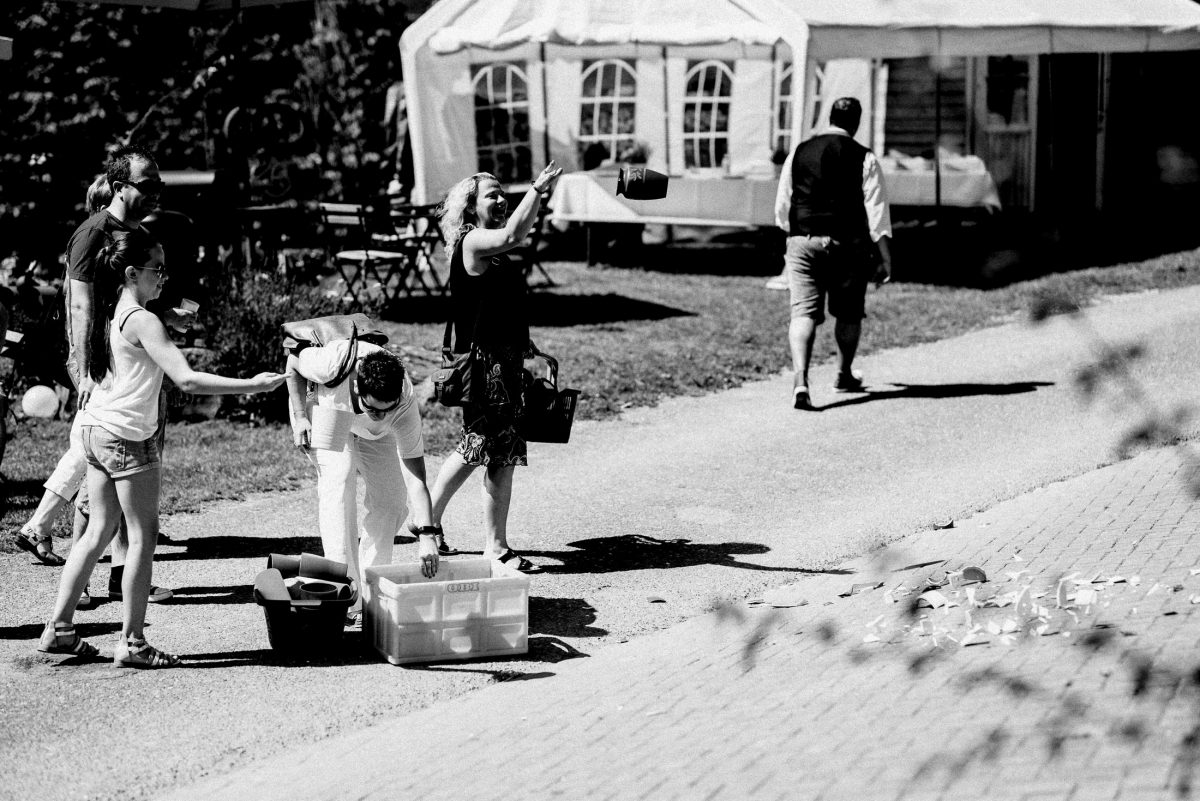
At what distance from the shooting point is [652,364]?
38.3 ft

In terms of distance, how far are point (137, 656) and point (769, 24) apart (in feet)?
34.1

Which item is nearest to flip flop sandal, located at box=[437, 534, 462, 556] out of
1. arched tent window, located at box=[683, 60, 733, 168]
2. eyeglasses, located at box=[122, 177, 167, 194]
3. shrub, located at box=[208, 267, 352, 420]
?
eyeglasses, located at box=[122, 177, 167, 194]

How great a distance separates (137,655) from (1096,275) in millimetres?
12030

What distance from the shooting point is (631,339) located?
499 inches

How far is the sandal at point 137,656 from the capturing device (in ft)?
18.1

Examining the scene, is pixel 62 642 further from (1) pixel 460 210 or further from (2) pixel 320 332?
(1) pixel 460 210

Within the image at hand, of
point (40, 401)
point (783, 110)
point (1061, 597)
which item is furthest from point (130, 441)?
point (783, 110)

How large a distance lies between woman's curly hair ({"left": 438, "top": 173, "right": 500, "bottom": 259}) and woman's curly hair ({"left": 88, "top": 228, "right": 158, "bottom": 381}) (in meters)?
1.32

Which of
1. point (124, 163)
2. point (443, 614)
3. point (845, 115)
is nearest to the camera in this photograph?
point (443, 614)

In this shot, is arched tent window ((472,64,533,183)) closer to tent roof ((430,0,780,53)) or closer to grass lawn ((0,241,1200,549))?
grass lawn ((0,241,1200,549))

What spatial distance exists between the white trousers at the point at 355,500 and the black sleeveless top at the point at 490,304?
0.75m

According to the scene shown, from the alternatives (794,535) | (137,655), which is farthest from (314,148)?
(137,655)

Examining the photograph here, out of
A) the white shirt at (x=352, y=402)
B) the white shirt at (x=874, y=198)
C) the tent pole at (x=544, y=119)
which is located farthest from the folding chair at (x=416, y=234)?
the white shirt at (x=352, y=402)

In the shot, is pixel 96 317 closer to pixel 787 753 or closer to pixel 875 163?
pixel 787 753
